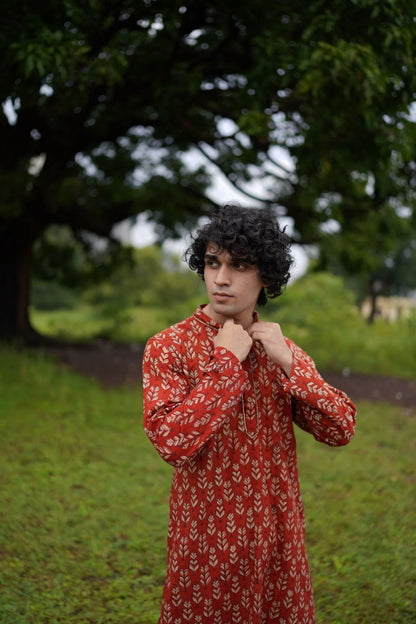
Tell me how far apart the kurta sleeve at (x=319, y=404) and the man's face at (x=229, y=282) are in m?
0.27

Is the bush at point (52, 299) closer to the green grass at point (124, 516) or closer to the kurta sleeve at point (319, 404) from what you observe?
the green grass at point (124, 516)

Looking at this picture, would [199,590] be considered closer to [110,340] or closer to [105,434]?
[105,434]

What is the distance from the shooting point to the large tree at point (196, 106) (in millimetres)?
4859

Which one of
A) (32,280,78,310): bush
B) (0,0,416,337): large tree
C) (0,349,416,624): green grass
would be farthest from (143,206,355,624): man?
(32,280,78,310): bush

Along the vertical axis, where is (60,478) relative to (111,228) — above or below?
below

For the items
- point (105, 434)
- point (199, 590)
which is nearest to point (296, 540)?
point (199, 590)

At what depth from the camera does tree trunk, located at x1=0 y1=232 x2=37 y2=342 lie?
10.7 m

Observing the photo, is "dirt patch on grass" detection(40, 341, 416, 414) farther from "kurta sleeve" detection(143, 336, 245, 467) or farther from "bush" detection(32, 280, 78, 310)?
"bush" detection(32, 280, 78, 310)

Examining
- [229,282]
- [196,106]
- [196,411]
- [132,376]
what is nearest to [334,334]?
[132,376]

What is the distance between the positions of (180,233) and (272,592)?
10.8 metres

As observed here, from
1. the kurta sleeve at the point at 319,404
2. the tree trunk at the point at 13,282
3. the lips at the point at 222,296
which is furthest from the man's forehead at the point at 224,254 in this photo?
the tree trunk at the point at 13,282

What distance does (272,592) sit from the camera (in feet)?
6.21

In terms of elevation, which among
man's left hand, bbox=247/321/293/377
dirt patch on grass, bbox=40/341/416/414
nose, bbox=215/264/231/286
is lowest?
dirt patch on grass, bbox=40/341/416/414

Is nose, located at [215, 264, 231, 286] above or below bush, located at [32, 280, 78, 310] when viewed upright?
below
